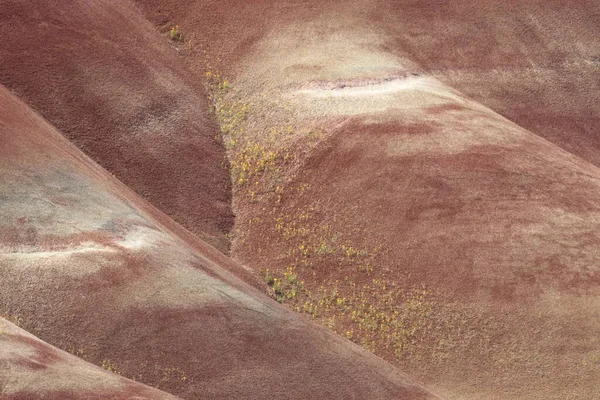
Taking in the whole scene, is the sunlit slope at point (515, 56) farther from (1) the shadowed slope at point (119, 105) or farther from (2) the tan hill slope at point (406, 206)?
(1) the shadowed slope at point (119, 105)

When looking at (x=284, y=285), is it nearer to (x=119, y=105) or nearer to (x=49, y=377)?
(x=119, y=105)

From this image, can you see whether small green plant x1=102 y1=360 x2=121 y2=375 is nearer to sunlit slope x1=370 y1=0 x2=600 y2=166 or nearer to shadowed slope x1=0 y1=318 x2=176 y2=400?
shadowed slope x1=0 y1=318 x2=176 y2=400

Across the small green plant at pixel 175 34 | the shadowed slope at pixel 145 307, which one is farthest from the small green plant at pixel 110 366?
the small green plant at pixel 175 34

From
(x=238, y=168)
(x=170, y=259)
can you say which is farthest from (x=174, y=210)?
(x=170, y=259)

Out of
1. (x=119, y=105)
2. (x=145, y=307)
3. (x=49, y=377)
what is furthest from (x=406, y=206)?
(x=49, y=377)

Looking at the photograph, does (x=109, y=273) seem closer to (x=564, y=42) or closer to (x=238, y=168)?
(x=238, y=168)

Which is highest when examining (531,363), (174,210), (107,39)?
(107,39)

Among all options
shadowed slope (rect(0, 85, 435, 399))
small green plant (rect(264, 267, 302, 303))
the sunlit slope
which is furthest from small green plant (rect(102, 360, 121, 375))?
the sunlit slope
